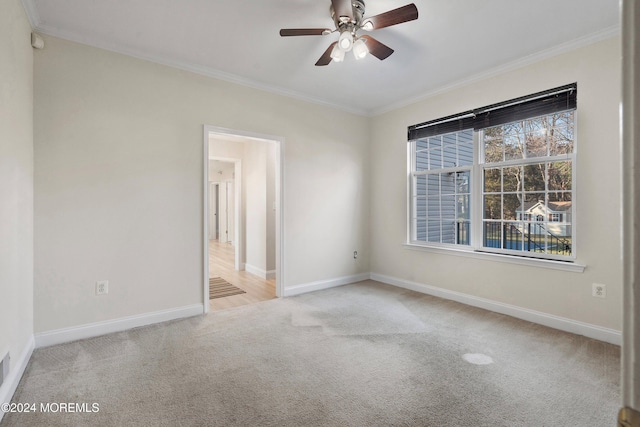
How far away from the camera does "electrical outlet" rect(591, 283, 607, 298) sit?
291cm

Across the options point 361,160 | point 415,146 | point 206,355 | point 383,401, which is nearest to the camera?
point 383,401

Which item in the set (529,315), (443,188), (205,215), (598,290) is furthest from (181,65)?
(598,290)

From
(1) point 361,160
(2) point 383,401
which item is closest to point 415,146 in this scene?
(1) point 361,160

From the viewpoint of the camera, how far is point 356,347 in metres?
2.82

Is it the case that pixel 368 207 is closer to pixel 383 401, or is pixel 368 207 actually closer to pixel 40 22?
pixel 383 401

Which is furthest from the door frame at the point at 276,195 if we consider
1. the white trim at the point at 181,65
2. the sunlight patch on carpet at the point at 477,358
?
the sunlight patch on carpet at the point at 477,358

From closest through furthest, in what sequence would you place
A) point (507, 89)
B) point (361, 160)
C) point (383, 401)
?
point (383, 401)
point (507, 89)
point (361, 160)

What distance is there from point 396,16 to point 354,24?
36 centimetres

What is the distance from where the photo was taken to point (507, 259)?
356 centimetres

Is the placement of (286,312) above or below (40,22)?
below

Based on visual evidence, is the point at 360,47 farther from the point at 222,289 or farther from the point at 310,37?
the point at 222,289

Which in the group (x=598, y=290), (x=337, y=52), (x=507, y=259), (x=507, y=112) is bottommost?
(x=598, y=290)

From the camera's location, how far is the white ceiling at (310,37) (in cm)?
255

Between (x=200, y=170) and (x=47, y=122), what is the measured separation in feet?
4.38
